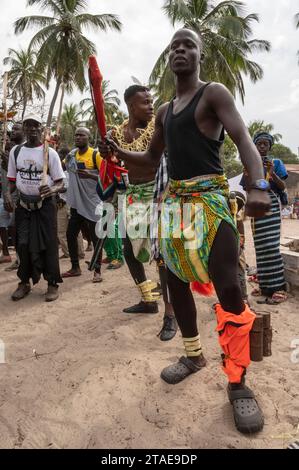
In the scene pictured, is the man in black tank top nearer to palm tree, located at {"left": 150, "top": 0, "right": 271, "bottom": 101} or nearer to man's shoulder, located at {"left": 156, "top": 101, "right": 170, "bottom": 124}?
man's shoulder, located at {"left": 156, "top": 101, "right": 170, "bottom": 124}

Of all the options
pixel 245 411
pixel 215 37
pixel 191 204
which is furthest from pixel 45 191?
pixel 215 37

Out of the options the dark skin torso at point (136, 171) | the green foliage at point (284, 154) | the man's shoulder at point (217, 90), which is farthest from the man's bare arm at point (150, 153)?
the green foliage at point (284, 154)

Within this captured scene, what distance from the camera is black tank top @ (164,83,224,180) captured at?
6.36 feet

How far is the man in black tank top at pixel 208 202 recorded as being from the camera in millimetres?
1849

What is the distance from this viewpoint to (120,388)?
226 cm

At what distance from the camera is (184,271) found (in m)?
2.07

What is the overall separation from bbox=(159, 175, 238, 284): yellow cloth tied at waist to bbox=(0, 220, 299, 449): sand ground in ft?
2.31

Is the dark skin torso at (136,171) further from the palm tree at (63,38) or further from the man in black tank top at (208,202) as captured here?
the palm tree at (63,38)

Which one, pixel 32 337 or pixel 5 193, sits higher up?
pixel 5 193

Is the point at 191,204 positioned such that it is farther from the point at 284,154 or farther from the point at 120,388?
the point at 284,154

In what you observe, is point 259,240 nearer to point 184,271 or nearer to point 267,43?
point 184,271
